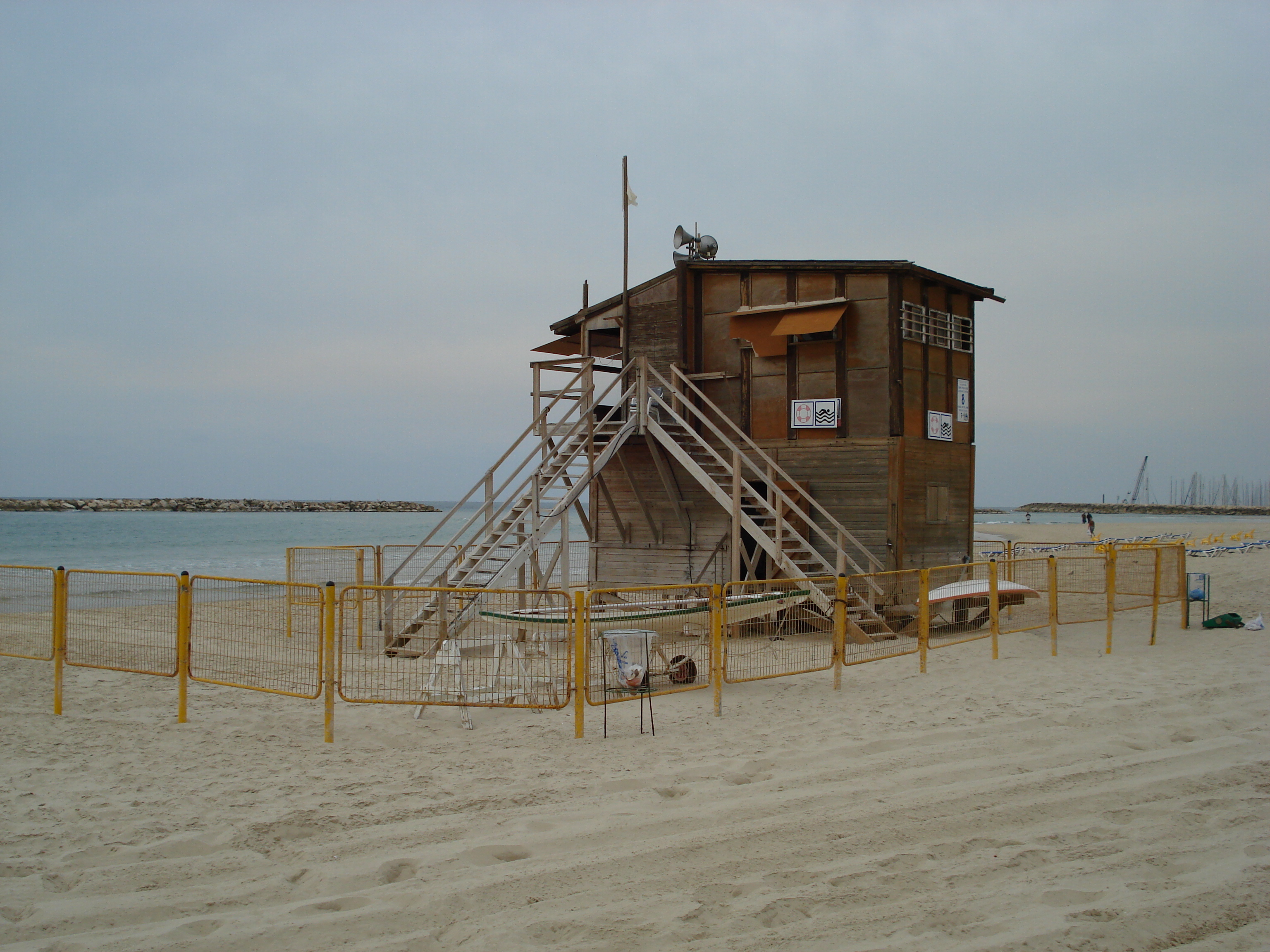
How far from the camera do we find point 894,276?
15.6 meters

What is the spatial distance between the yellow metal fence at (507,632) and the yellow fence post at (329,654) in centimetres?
2

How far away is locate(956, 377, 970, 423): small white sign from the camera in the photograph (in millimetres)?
17156

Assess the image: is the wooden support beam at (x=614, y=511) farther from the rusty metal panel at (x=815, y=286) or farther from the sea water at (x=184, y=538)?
the rusty metal panel at (x=815, y=286)

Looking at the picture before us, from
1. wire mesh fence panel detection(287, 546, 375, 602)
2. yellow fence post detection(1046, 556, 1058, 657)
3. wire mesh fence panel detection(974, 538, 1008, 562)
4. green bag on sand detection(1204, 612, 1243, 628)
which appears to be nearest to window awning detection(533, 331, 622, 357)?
wire mesh fence panel detection(287, 546, 375, 602)

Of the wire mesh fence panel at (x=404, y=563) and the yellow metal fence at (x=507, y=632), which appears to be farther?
the wire mesh fence panel at (x=404, y=563)

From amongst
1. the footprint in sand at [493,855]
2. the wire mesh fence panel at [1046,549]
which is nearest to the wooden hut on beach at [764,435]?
the wire mesh fence panel at [1046,549]

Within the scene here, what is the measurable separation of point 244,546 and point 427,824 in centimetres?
5505

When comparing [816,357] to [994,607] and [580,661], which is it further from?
[580,661]

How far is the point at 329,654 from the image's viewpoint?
7.54 metres

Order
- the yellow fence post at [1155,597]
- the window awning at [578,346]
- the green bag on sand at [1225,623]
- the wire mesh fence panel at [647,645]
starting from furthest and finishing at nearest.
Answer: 1. the window awning at [578,346]
2. the green bag on sand at [1225,623]
3. the yellow fence post at [1155,597]
4. the wire mesh fence panel at [647,645]

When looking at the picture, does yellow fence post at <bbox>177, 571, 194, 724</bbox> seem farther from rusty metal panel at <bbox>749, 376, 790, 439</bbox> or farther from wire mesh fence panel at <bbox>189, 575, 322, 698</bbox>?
rusty metal panel at <bbox>749, 376, 790, 439</bbox>

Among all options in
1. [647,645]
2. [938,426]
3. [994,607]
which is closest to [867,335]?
[938,426]

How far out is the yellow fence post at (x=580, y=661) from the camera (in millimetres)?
7824

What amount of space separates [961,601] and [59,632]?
43.6 feet
